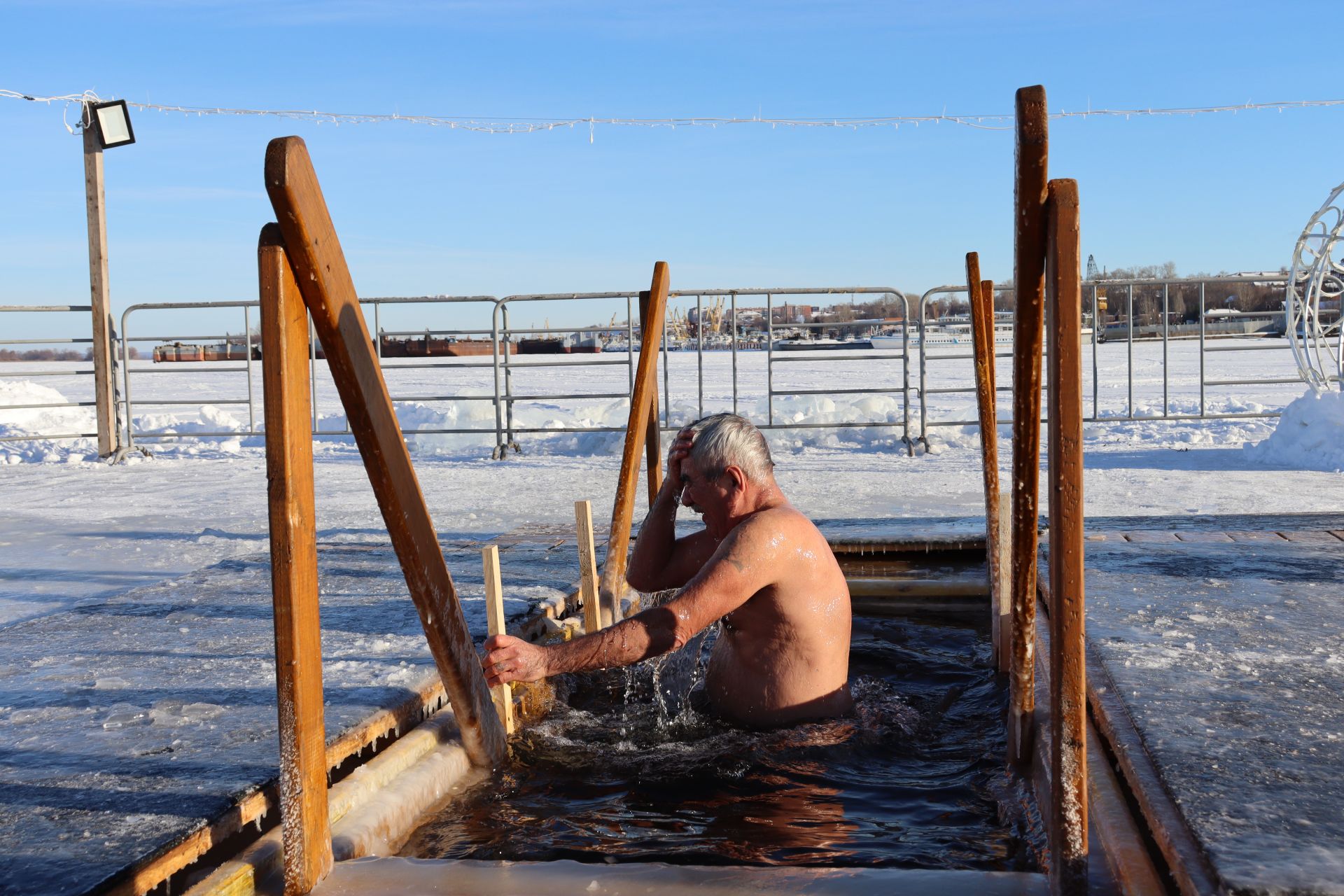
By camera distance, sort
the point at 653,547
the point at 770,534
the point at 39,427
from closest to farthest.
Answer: the point at 770,534, the point at 653,547, the point at 39,427

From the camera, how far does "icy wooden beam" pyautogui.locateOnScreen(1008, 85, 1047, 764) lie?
1.66m

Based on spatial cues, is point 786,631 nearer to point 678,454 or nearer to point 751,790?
point 751,790

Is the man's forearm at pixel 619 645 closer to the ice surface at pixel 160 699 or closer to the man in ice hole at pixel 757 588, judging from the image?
the man in ice hole at pixel 757 588

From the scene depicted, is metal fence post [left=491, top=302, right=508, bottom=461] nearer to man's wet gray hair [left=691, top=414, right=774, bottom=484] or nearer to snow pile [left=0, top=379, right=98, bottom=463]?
snow pile [left=0, top=379, right=98, bottom=463]

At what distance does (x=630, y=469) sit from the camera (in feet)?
13.4

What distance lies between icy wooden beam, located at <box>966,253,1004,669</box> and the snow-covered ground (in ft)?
9.02

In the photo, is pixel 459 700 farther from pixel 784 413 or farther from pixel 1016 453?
pixel 784 413

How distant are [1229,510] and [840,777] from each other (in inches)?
177

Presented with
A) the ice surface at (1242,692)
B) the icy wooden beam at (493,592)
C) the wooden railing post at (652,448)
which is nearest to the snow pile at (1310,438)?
the ice surface at (1242,692)

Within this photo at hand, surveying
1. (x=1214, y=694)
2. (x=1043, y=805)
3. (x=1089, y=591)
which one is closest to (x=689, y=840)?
(x=1043, y=805)

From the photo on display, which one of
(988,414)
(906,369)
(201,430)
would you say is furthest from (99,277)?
(988,414)

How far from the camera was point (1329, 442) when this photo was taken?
28.8 feet

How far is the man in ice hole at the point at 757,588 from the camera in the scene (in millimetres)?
2691

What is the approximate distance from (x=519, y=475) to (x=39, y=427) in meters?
8.01
